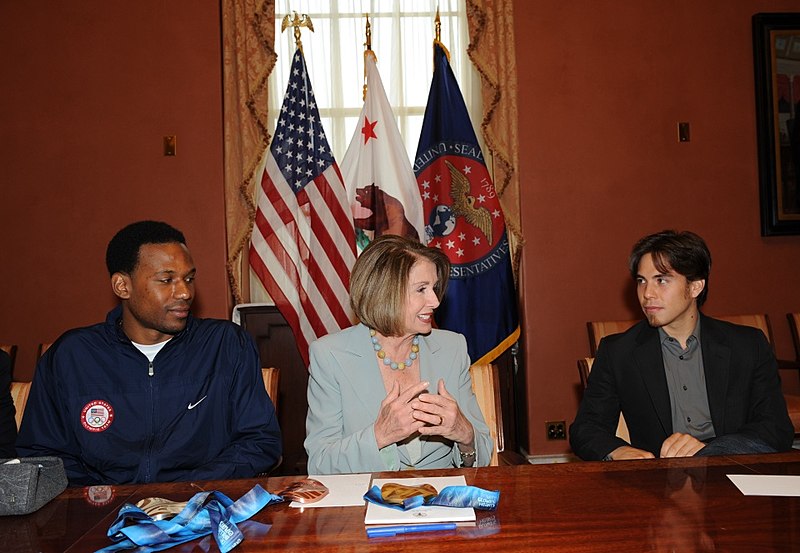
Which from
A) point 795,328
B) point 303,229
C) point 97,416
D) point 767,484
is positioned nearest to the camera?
point 767,484

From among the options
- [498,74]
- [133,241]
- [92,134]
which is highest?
[498,74]

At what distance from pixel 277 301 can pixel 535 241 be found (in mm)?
1857

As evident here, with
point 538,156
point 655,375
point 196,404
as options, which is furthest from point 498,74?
point 196,404

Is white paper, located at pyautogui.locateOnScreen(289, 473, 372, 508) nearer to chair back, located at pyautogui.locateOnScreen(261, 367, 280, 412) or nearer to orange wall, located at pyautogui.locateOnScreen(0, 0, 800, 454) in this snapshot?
chair back, located at pyautogui.locateOnScreen(261, 367, 280, 412)

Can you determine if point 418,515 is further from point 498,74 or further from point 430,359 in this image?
point 498,74

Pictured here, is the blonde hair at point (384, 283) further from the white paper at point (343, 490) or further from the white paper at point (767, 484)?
the white paper at point (767, 484)

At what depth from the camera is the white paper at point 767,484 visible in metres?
1.61

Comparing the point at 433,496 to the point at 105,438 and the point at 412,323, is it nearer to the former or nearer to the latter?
the point at 412,323

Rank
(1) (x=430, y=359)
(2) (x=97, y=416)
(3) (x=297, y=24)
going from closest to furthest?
(2) (x=97, y=416) < (1) (x=430, y=359) < (3) (x=297, y=24)

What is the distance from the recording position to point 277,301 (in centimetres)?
453

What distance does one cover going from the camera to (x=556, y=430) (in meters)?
5.14

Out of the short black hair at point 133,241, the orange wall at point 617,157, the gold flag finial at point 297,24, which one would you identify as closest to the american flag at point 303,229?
the gold flag finial at point 297,24

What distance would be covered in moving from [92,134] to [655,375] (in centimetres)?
408

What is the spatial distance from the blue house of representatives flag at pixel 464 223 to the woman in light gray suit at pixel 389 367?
235 cm
